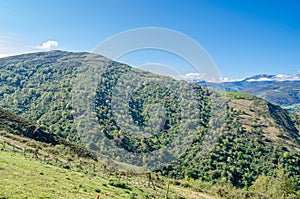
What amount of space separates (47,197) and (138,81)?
569ft

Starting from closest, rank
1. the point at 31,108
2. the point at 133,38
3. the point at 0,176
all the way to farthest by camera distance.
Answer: the point at 0,176
the point at 133,38
the point at 31,108

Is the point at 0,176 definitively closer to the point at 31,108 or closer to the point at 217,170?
the point at 217,170

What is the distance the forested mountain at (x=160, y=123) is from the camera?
353ft

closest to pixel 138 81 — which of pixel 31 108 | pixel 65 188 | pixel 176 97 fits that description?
pixel 176 97

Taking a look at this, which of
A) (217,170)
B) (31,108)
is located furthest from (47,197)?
(31,108)

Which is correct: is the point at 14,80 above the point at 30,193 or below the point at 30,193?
above

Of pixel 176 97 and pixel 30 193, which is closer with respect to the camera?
pixel 30 193

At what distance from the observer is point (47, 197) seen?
39.6ft

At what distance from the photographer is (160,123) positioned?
5340 inches

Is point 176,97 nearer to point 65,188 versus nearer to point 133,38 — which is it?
point 133,38

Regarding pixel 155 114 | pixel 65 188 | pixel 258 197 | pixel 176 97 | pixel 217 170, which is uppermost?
pixel 176 97

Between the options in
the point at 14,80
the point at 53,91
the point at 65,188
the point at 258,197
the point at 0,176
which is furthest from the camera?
the point at 14,80

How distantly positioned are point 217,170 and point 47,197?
103 meters

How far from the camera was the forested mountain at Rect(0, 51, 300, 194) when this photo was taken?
4235 inches
